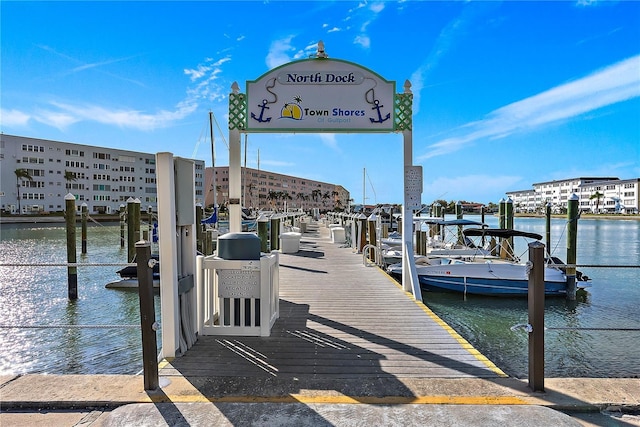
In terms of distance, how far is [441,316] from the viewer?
11.1 m

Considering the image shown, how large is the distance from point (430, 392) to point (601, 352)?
6.98 meters

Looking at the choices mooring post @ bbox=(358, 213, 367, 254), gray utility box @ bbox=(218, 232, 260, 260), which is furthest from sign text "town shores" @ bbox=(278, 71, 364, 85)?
mooring post @ bbox=(358, 213, 367, 254)

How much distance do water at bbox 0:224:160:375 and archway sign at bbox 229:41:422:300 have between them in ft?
11.6

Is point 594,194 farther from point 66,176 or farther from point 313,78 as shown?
point 313,78

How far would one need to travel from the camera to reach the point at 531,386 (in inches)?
137

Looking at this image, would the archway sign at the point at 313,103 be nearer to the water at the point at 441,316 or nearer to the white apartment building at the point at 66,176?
the water at the point at 441,316

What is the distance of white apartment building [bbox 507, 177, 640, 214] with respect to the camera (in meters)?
107

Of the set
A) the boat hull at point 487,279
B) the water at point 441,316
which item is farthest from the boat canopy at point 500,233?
the water at point 441,316

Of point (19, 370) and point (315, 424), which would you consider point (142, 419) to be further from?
point (19, 370)

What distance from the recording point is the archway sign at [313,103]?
7.38 m

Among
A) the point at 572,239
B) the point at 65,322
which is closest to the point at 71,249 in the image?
the point at 65,322

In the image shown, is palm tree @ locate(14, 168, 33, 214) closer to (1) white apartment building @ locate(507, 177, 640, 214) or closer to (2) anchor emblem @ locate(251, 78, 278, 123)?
(2) anchor emblem @ locate(251, 78, 278, 123)

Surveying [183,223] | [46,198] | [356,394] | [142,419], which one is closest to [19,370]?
[183,223]

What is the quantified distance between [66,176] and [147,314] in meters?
78.1
